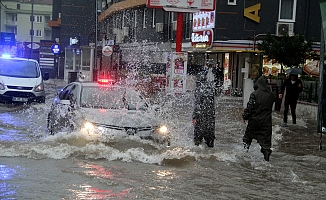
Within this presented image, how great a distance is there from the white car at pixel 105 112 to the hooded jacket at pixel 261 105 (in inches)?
66.6

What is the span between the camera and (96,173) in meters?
8.29

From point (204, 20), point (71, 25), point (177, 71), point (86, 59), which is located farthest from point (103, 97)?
point (71, 25)

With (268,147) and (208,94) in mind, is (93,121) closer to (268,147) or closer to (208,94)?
(208,94)

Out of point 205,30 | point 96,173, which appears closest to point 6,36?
point 205,30

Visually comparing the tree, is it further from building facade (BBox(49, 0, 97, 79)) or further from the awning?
building facade (BBox(49, 0, 97, 79))

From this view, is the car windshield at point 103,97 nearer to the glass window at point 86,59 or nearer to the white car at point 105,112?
the white car at point 105,112

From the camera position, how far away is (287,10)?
95.0 feet

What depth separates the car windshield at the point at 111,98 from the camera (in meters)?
11.1

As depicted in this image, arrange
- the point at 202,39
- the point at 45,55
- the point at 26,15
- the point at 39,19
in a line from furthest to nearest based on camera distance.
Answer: the point at 39,19
the point at 26,15
the point at 45,55
the point at 202,39

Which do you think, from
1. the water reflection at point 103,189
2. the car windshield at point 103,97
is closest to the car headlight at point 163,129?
the car windshield at point 103,97

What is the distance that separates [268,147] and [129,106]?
2.90 meters

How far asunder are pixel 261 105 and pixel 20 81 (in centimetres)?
1200

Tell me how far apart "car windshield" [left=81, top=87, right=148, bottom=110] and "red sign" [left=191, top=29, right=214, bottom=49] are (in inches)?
681

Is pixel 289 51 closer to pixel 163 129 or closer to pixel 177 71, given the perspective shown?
Answer: pixel 177 71
